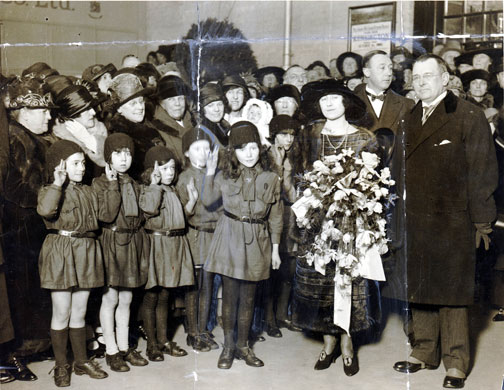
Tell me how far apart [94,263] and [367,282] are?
5.81 ft

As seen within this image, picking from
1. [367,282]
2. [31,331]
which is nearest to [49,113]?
[31,331]

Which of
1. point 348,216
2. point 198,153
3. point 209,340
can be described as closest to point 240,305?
point 209,340

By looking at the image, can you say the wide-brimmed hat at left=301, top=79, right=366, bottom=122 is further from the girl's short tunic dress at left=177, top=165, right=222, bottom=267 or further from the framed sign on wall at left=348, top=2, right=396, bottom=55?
the girl's short tunic dress at left=177, top=165, right=222, bottom=267

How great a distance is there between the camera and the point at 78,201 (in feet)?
13.8

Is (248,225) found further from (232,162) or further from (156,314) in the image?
(156,314)

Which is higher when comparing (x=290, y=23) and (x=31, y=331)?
(x=290, y=23)

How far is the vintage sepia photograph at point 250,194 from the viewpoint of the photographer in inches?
169

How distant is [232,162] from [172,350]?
134 centimetres

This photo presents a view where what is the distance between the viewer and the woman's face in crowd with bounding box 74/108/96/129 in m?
4.38

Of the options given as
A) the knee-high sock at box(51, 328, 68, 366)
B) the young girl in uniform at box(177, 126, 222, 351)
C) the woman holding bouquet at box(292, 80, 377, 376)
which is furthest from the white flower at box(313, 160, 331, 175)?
the knee-high sock at box(51, 328, 68, 366)

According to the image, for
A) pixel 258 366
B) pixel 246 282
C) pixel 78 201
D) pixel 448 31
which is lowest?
pixel 258 366

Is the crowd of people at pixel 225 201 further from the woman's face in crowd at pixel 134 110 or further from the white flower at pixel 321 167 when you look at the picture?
the white flower at pixel 321 167

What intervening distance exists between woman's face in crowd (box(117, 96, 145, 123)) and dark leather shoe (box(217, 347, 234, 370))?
1658mm

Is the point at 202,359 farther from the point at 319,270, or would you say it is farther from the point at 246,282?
the point at 319,270
